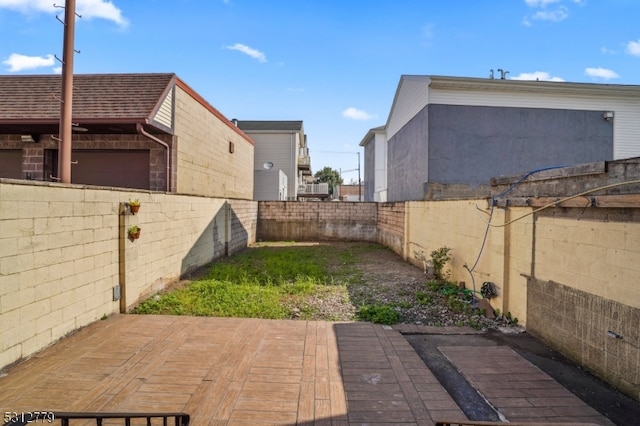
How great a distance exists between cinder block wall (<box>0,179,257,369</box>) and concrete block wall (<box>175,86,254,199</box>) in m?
2.63

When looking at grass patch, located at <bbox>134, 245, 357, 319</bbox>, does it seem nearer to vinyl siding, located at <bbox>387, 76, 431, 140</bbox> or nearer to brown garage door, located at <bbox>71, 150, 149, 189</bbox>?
brown garage door, located at <bbox>71, 150, 149, 189</bbox>

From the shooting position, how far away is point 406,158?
44.2ft

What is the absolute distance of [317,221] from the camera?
14.4 m

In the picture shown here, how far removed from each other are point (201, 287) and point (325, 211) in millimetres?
8464

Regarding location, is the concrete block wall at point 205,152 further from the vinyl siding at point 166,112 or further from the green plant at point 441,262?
the green plant at point 441,262

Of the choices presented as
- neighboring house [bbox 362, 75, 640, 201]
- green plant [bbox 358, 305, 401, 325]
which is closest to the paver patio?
green plant [bbox 358, 305, 401, 325]

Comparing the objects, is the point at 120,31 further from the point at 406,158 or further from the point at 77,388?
the point at 406,158

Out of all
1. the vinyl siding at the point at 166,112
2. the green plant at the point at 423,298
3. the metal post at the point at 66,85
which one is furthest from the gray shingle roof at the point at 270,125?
the green plant at the point at 423,298

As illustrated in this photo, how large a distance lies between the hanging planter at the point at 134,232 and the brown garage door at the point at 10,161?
6053 mm

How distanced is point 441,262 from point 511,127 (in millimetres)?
6539

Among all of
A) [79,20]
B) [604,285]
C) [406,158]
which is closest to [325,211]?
[406,158]

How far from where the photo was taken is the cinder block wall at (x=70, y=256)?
318 cm

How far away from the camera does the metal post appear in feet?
16.2

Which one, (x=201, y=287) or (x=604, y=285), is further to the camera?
(x=201, y=287)
